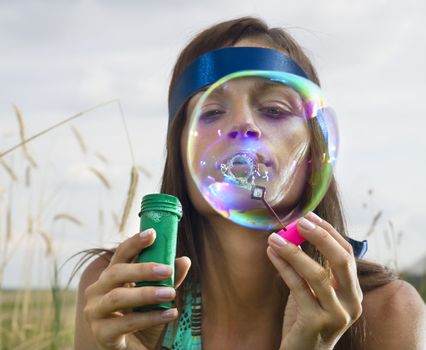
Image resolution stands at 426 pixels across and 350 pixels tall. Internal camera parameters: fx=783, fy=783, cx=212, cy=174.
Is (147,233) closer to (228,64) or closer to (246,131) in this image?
(246,131)

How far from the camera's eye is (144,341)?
277cm

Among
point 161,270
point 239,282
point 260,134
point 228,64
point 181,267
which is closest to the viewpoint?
point 161,270

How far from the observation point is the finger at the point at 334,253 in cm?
217

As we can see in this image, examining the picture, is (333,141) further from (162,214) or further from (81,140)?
(81,140)

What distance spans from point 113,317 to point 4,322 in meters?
2.70

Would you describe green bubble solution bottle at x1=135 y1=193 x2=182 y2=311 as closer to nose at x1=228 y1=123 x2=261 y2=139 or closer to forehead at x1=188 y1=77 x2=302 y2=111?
nose at x1=228 y1=123 x2=261 y2=139

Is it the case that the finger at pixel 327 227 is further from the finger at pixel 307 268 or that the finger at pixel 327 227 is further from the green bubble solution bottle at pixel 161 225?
the green bubble solution bottle at pixel 161 225

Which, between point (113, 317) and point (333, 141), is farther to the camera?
point (333, 141)

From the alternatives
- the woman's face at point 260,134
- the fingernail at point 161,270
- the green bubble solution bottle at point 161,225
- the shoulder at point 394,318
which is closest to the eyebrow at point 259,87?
the woman's face at point 260,134

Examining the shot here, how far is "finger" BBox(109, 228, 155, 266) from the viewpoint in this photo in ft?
6.79

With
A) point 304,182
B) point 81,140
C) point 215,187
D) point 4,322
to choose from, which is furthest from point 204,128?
point 4,322

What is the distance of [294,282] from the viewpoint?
224 centimetres

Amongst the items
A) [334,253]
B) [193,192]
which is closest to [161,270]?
[334,253]

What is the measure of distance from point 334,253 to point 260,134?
49cm
